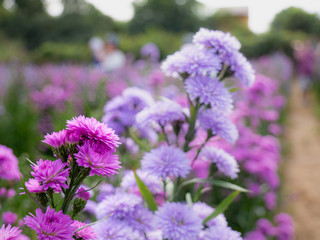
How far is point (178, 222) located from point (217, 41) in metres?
0.54

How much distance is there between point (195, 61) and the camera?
3.44 feet

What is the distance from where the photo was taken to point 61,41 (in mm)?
22594

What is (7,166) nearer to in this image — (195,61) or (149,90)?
(195,61)

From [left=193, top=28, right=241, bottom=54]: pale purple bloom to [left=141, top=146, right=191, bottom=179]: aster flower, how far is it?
339 millimetres

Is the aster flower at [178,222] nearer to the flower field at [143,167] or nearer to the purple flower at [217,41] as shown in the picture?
the flower field at [143,167]

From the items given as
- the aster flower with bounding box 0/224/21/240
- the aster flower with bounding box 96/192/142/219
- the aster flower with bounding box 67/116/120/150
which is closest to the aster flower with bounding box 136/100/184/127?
the aster flower with bounding box 96/192/142/219

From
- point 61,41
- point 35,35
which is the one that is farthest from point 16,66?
point 35,35

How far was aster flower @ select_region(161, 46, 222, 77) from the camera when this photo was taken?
3.40ft

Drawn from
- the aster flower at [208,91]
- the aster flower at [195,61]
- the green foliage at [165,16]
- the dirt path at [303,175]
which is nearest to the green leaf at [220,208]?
the aster flower at [208,91]

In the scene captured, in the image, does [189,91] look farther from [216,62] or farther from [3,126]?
[3,126]

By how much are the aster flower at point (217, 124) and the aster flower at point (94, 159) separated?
0.53 meters

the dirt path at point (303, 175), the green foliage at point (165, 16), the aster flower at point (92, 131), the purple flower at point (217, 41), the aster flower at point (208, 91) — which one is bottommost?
the dirt path at point (303, 175)

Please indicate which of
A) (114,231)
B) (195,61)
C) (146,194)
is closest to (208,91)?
(195,61)

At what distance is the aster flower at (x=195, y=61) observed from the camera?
3.40 feet
